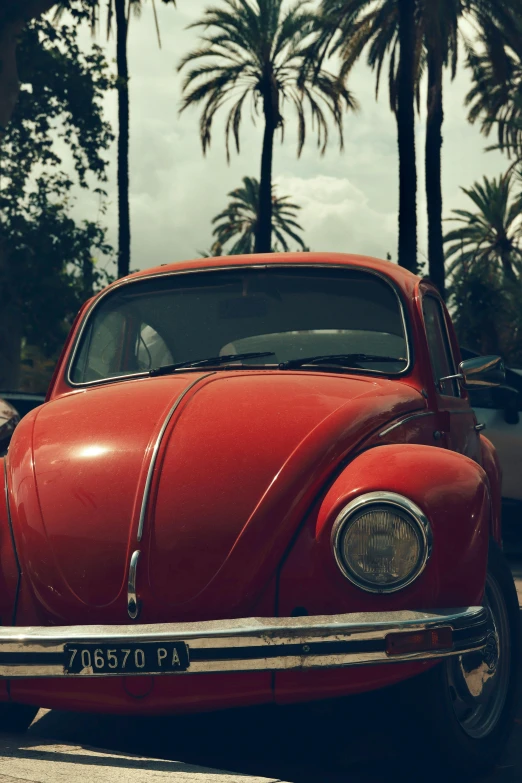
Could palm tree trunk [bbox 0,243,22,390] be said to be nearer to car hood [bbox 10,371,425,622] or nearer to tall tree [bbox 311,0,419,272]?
tall tree [bbox 311,0,419,272]

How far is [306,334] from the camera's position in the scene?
530cm

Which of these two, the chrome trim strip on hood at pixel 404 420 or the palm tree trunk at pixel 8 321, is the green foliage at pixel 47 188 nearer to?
the palm tree trunk at pixel 8 321

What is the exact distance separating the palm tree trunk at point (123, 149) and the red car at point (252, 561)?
2506 cm

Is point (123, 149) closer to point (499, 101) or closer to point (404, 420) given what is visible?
point (499, 101)

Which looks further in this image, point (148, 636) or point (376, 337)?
point (376, 337)

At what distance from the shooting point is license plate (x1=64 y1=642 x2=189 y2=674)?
366cm

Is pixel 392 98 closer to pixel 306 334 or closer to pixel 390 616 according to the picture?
pixel 306 334

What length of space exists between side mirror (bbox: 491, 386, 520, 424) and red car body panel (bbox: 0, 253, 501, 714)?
6420 millimetres

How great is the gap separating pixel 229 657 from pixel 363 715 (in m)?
0.86

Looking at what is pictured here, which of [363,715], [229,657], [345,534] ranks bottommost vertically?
[363,715]

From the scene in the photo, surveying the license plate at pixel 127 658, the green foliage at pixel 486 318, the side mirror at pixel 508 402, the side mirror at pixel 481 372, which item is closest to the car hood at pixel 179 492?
the license plate at pixel 127 658

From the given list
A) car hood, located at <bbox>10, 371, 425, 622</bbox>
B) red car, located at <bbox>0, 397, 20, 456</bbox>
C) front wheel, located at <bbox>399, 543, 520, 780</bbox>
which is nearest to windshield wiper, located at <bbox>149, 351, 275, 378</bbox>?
car hood, located at <bbox>10, 371, 425, 622</bbox>

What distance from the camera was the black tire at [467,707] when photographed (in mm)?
3938

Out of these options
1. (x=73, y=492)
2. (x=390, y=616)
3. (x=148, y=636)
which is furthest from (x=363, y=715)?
(x=73, y=492)
